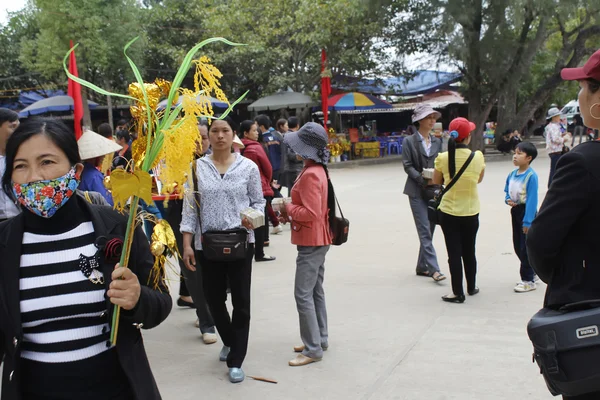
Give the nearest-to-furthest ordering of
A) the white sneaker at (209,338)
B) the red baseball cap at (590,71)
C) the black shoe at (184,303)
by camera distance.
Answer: the red baseball cap at (590,71) < the white sneaker at (209,338) < the black shoe at (184,303)

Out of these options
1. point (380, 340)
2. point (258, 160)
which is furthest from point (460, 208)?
point (258, 160)

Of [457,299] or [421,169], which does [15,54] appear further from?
[457,299]

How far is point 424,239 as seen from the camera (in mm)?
6762

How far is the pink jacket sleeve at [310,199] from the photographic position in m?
4.37

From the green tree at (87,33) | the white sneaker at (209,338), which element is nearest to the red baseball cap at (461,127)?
the white sneaker at (209,338)

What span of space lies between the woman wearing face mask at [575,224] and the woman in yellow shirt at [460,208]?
11.7 ft

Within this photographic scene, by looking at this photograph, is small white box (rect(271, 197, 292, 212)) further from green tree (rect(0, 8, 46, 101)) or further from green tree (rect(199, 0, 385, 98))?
green tree (rect(0, 8, 46, 101))

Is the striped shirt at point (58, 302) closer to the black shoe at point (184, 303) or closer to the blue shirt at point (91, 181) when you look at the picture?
the blue shirt at point (91, 181)

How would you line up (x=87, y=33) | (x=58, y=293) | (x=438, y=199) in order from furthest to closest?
(x=87, y=33) → (x=438, y=199) → (x=58, y=293)

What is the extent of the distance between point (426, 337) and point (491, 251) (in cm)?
325

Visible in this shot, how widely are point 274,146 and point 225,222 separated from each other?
569cm

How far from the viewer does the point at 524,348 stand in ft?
15.3

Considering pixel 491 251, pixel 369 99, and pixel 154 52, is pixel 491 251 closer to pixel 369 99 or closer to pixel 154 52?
pixel 369 99

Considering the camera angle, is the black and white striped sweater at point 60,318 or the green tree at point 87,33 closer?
the black and white striped sweater at point 60,318
